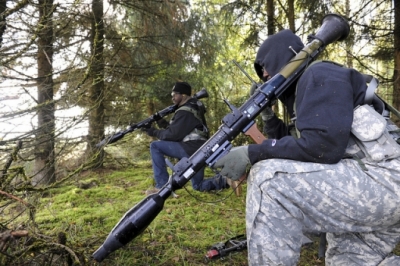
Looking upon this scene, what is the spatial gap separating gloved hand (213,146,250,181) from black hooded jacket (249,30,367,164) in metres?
0.07

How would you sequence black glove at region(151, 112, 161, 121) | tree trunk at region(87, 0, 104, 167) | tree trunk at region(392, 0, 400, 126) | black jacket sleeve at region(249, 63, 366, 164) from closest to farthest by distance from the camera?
black jacket sleeve at region(249, 63, 366, 164) < tree trunk at region(87, 0, 104, 167) < tree trunk at region(392, 0, 400, 126) < black glove at region(151, 112, 161, 121)

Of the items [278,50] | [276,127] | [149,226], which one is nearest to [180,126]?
[149,226]

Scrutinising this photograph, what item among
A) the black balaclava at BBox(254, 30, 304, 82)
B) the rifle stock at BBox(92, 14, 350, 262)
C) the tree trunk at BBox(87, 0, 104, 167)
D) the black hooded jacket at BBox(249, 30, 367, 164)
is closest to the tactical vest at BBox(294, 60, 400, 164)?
the black hooded jacket at BBox(249, 30, 367, 164)

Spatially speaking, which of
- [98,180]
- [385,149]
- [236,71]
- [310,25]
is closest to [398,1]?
[310,25]

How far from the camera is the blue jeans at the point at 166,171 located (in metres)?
5.40

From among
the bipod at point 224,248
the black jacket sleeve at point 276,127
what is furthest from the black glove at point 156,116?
the bipod at point 224,248

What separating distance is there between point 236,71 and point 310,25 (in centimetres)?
329

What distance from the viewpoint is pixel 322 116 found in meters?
2.10

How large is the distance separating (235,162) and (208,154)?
226mm

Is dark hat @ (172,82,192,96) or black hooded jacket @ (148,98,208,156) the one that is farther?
dark hat @ (172,82,192,96)

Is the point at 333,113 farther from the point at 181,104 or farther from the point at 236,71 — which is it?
the point at 236,71

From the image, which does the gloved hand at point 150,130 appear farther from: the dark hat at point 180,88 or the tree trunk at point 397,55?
the tree trunk at point 397,55

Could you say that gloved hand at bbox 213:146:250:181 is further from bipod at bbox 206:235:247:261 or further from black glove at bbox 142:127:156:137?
black glove at bbox 142:127:156:137

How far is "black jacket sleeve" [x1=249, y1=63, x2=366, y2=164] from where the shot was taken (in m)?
2.10
